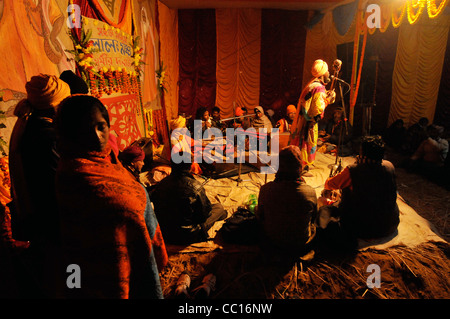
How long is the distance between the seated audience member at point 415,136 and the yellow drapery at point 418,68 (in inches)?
68.4

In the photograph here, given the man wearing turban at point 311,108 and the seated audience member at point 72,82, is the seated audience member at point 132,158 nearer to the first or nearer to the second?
the seated audience member at point 72,82

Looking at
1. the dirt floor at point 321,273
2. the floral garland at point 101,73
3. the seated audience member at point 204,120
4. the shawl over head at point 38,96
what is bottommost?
the dirt floor at point 321,273

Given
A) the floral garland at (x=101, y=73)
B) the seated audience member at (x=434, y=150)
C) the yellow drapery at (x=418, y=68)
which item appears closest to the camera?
the floral garland at (x=101, y=73)

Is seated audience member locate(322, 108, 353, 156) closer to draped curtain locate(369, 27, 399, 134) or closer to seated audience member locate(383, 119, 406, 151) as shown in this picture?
seated audience member locate(383, 119, 406, 151)

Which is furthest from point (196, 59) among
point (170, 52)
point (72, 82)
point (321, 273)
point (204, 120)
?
point (321, 273)

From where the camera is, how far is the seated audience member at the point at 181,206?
9.05 feet

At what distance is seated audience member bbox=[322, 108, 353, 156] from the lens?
6449 millimetres

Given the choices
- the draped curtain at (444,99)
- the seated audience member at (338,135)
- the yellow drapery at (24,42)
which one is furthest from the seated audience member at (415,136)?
the yellow drapery at (24,42)

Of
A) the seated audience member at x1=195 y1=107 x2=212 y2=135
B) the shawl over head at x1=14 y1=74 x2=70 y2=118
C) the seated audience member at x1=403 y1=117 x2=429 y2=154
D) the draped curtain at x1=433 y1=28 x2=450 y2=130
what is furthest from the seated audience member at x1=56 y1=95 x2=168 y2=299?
the draped curtain at x1=433 y1=28 x2=450 y2=130

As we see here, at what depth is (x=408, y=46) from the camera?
25.1 ft

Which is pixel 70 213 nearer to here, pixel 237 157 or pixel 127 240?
pixel 127 240

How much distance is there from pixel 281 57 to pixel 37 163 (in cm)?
887

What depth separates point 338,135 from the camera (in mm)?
6996

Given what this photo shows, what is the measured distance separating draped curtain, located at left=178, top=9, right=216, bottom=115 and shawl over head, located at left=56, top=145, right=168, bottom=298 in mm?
8144
